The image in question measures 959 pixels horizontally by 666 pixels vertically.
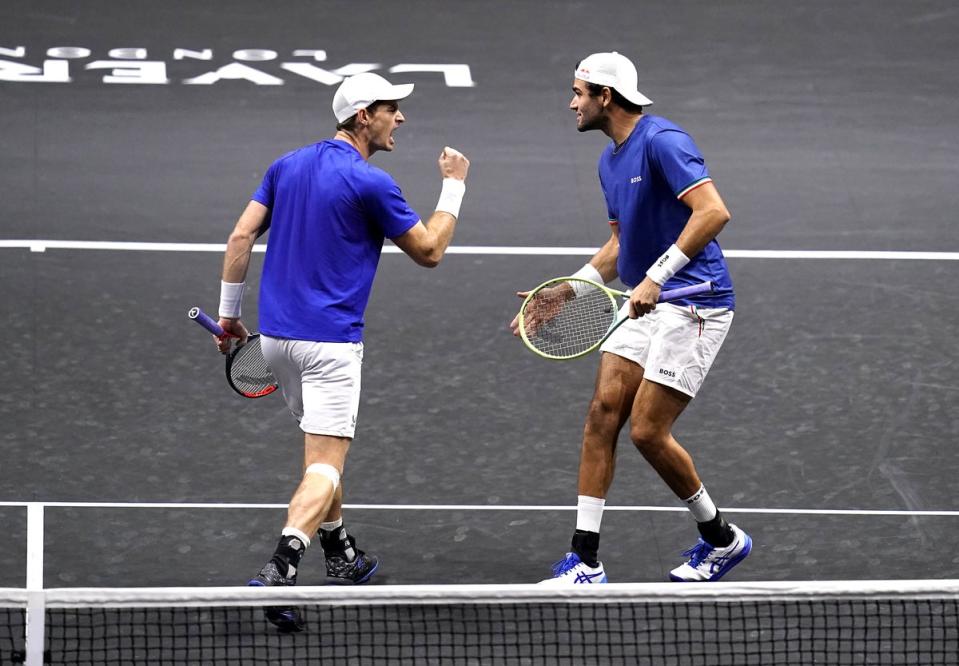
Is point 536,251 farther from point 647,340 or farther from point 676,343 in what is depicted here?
point 676,343

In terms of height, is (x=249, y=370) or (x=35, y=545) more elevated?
(x=249, y=370)

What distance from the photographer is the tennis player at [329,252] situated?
6.60 metres

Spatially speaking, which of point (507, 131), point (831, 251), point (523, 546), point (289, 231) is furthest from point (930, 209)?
→ point (289, 231)

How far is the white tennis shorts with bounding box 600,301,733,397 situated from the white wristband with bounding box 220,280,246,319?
1578 mm

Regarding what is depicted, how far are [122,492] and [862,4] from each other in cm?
934

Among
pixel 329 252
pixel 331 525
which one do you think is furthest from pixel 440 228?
pixel 331 525

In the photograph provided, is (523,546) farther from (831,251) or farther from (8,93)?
(8,93)

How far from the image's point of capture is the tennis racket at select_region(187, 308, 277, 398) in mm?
7148

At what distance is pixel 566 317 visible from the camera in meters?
7.28

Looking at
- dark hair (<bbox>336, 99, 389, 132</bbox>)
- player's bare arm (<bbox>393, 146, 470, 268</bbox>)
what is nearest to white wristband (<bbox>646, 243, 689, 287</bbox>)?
player's bare arm (<bbox>393, 146, 470, 268</bbox>)

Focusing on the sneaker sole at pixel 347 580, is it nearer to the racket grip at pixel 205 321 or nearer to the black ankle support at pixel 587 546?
the black ankle support at pixel 587 546

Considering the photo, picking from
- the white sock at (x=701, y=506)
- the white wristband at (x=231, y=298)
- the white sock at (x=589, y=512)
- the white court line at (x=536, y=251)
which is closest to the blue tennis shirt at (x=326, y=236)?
the white wristband at (x=231, y=298)

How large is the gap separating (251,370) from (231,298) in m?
0.44

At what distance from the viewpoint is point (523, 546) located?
7.51 meters
